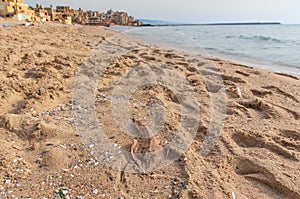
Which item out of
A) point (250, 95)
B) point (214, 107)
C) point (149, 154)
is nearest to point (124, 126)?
point (149, 154)

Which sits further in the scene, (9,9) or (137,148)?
(9,9)

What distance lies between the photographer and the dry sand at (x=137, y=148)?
145 centimetres

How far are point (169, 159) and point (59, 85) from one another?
75.3 inches

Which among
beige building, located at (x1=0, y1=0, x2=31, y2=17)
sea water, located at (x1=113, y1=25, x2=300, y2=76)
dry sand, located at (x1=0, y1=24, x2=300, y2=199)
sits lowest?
dry sand, located at (x1=0, y1=24, x2=300, y2=199)

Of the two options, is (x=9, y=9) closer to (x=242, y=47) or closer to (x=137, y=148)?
(x=242, y=47)

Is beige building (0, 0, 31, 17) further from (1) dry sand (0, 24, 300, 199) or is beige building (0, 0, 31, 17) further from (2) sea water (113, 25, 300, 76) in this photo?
(1) dry sand (0, 24, 300, 199)

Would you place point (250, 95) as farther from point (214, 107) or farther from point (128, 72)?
point (128, 72)

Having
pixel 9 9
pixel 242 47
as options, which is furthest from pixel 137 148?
pixel 9 9

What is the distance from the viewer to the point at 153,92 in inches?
114

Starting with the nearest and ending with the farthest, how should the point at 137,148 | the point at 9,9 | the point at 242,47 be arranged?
the point at 137,148, the point at 242,47, the point at 9,9

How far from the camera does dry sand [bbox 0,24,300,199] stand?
1453mm

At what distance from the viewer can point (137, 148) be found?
180 centimetres

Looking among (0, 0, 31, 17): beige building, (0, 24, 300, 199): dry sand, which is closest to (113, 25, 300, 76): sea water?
(0, 24, 300, 199): dry sand

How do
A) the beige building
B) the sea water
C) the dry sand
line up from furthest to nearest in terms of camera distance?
1. the beige building
2. the sea water
3. the dry sand
